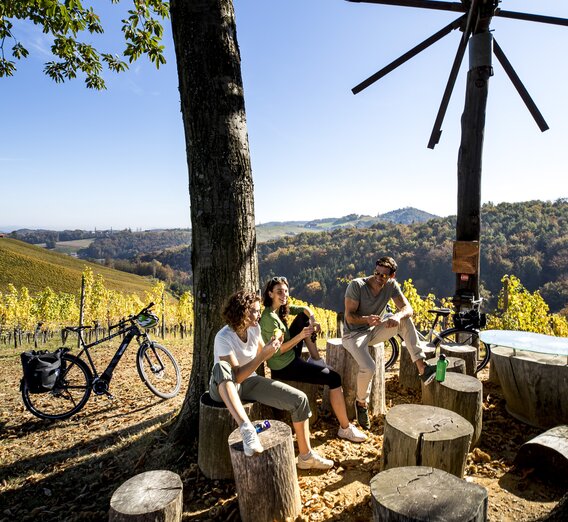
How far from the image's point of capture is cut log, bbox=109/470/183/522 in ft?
6.91

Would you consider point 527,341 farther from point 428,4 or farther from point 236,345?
point 428,4

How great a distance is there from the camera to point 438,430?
2.72 metres

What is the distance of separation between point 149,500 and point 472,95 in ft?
18.9

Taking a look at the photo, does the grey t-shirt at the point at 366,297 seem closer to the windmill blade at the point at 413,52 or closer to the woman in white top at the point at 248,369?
the woman in white top at the point at 248,369

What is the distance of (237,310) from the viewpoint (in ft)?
9.59

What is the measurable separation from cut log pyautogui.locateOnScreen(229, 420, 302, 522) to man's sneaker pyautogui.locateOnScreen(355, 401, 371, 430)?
5.21 ft

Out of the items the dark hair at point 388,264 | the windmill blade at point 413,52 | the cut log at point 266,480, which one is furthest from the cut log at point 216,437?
the windmill blade at point 413,52

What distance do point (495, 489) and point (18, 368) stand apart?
918cm

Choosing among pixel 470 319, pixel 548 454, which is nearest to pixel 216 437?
pixel 548 454

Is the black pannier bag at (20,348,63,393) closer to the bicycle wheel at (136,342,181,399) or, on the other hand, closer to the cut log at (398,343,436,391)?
the bicycle wheel at (136,342,181,399)

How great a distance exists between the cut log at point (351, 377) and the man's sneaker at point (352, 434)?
0.40 m

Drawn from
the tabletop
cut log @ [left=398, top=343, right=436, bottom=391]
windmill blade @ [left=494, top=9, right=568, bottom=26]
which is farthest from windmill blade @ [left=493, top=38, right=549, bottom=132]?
cut log @ [left=398, top=343, right=436, bottom=391]

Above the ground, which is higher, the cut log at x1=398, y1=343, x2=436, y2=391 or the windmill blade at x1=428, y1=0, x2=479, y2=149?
the windmill blade at x1=428, y1=0, x2=479, y2=149

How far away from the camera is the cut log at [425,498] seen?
179cm
